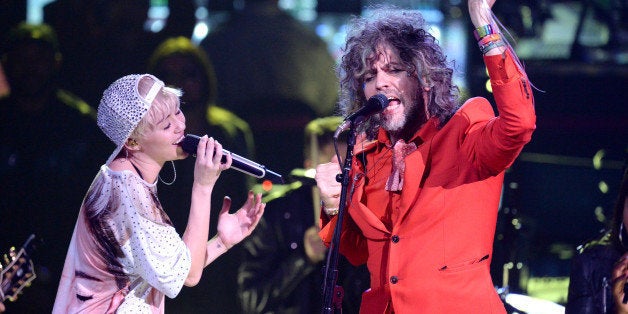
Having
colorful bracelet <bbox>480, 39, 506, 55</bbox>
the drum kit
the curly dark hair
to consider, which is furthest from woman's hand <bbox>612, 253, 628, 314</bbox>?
colorful bracelet <bbox>480, 39, 506, 55</bbox>

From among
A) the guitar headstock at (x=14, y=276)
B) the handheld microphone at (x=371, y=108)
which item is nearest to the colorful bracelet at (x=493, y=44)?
the handheld microphone at (x=371, y=108)

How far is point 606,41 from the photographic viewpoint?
462cm

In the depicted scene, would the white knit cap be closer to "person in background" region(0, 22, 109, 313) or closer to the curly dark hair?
the curly dark hair

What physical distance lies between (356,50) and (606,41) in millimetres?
2170

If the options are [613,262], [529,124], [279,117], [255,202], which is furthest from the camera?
[279,117]

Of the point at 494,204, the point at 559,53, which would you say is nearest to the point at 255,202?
the point at 494,204

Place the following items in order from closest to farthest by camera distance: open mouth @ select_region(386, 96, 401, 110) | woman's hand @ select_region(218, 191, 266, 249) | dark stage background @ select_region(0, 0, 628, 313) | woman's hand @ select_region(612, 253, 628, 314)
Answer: open mouth @ select_region(386, 96, 401, 110), woman's hand @ select_region(218, 191, 266, 249), woman's hand @ select_region(612, 253, 628, 314), dark stage background @ select_region(0, 0, 628, 313)

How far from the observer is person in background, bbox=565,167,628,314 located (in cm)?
Answer: 401

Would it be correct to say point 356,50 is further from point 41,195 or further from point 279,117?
point 41,195

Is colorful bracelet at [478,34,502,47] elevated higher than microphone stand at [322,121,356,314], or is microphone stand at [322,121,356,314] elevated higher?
colorful bracelet at [478,34,502,47]

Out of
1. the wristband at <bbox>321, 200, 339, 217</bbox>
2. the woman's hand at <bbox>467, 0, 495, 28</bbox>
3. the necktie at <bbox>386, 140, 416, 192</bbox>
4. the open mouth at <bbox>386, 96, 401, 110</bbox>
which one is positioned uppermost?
the woman's hand at <bbox>467, 0, 495, 28</bbox>

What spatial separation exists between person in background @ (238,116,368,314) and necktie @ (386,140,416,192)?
2067mm

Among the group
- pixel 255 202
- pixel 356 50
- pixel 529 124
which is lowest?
pixel 255 202

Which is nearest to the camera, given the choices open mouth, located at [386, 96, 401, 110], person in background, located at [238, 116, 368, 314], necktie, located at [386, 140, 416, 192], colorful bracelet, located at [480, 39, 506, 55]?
colorful bracelet, located at [480, 39, 506, 55]
